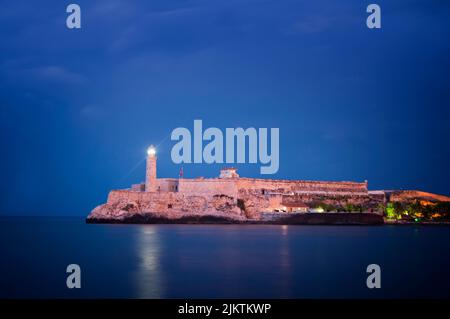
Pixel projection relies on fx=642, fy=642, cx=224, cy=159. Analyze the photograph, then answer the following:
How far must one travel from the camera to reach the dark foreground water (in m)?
12.2

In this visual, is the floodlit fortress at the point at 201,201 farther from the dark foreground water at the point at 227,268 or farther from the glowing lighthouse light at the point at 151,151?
the dark foreground water at the point at 227,268

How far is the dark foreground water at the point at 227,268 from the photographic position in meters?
12.2

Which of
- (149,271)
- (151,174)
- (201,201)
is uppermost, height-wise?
(151,174)

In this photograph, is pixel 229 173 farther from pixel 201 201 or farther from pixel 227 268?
pixel 227 268

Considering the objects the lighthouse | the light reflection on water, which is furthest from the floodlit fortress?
the light reflection on water

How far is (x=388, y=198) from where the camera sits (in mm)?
45344

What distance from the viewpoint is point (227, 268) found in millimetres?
15508

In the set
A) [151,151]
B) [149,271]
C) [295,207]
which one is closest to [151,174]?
[151,151]

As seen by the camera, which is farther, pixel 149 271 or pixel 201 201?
pixel 201 201

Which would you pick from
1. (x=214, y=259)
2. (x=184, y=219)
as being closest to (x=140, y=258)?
(x=214, y=259)

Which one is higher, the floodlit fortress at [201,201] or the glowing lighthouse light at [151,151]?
the glowing lighthouse light at [151,151]

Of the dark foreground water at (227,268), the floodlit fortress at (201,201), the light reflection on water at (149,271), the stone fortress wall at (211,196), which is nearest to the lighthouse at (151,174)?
the floodlit fortress at (201,201)
